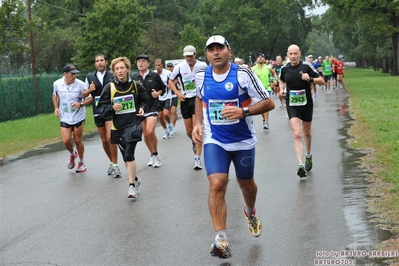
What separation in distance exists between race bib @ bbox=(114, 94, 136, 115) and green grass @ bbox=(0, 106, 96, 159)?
6.66m

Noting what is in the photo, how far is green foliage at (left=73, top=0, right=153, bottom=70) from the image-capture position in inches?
1786

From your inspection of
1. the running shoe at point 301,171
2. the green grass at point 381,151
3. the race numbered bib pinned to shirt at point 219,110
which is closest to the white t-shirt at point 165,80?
the green grass at point 381,151

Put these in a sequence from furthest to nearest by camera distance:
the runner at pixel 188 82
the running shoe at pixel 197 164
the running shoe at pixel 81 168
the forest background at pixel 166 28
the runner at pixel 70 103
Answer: the forest background at pixel 166 28 < the running shoe at pixel 81 168 < the runner at pixel 70 103 < the runner at pixel 188 82 < the running shoe at pixel 197 164

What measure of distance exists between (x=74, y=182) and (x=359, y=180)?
14.3ft

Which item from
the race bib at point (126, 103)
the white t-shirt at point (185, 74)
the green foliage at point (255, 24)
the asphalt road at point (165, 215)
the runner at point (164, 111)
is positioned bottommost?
the asphalt road at point (165, 215)

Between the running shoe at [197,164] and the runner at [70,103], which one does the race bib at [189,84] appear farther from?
the runner at [70,103]

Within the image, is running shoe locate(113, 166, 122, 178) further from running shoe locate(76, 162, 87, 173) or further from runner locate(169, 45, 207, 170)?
runner locate(169, 45, 207, 170)

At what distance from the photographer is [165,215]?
8609 millimetres

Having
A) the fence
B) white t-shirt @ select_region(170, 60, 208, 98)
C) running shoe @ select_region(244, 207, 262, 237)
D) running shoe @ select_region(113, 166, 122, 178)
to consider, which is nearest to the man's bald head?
white t-shirt @ select_region(170, 60, 208, 98)

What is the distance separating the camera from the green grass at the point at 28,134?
59.0 ft

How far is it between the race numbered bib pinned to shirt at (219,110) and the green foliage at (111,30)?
128ft

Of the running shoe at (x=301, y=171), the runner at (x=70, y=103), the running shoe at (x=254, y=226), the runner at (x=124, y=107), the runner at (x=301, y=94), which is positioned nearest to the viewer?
the running shoe at (x=254, y=226)

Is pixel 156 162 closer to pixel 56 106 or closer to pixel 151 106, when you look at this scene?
pixel 151 106

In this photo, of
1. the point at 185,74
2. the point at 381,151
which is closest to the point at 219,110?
the point at 185,74
